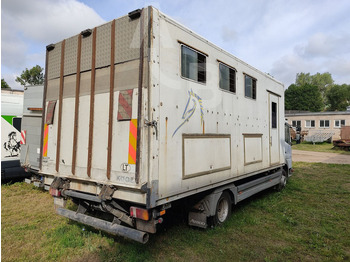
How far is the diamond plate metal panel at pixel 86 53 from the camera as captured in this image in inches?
164

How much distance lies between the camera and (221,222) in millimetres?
5152

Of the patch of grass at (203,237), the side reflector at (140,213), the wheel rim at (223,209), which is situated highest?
the side reflector at (140,213)

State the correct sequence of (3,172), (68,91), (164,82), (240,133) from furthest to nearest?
1. (3,172)
2. (240,133)
3. (68,91)
4. (164,82)

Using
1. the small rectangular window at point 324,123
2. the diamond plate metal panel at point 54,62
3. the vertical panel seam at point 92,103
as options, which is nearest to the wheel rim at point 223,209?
the vertical panel seam at point 92,103

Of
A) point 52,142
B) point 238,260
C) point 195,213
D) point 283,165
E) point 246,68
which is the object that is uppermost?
point 246,68

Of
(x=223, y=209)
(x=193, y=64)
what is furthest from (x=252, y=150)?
(x=193, y=64)

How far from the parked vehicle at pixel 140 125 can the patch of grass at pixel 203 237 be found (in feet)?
1.44

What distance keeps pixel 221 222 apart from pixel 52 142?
12.3ft

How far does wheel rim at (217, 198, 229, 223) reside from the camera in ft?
16.9

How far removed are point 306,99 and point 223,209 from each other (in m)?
60.7

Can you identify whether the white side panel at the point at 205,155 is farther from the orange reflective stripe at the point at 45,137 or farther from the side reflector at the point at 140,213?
the orange reflective stripe at the point at 45,137

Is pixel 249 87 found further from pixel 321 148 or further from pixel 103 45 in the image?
pixel 321 148

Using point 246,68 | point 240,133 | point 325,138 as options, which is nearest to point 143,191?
point 240,133

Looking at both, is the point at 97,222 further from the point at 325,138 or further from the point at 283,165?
the point at 325,138
